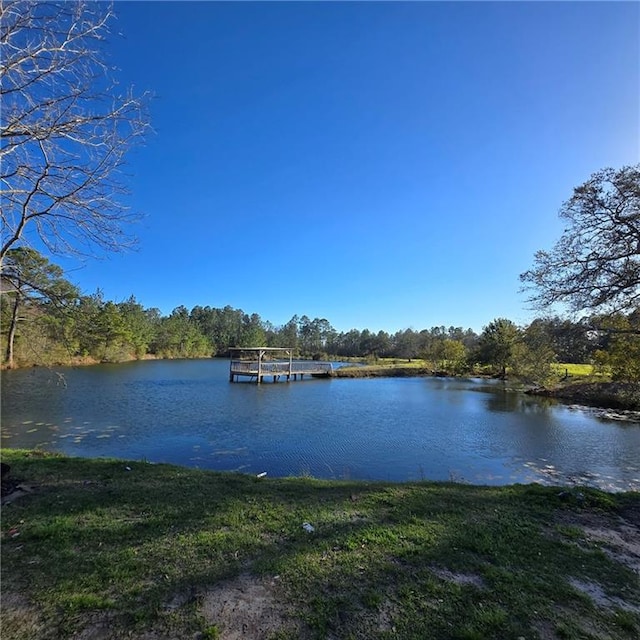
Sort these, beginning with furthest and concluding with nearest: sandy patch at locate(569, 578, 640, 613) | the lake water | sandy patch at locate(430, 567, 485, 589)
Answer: the lake water → sandy patch at locate(430, 567, 485, 589) → sandy patch at locate(569, 578, 640, 613)

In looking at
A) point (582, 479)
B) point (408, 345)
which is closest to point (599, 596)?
point (582, 479)

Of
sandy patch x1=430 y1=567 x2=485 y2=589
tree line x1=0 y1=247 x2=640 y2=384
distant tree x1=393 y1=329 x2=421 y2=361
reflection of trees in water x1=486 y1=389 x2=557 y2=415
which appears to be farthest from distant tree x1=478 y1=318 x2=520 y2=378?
sandy patch x1=430 y1=567 x2=485 y2=589

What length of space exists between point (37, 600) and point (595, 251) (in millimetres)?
9406

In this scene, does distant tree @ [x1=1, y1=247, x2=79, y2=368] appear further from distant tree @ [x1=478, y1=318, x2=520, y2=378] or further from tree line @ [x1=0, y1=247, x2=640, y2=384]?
distant tree @ [x1=478, y1=318, x2=520, y2=378]

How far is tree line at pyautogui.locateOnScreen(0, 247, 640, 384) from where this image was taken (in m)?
4.31

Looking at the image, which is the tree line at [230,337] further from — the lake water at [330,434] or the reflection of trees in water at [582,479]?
the reflection of trees in water at [582,479]

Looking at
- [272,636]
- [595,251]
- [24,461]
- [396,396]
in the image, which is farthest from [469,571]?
[396,396]

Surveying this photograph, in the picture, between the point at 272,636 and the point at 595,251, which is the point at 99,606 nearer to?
the point at 272,636

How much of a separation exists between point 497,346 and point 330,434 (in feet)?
112

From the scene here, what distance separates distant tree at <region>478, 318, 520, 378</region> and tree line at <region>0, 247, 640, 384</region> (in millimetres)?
130

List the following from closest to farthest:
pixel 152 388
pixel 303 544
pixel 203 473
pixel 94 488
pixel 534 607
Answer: pixel 534 607
pixel 303 544
pixel 94 488
pixel 203 473
pixel 152 388

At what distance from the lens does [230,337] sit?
282ft

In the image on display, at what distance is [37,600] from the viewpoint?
266cm

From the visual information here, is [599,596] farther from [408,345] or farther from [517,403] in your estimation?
[408,345]
